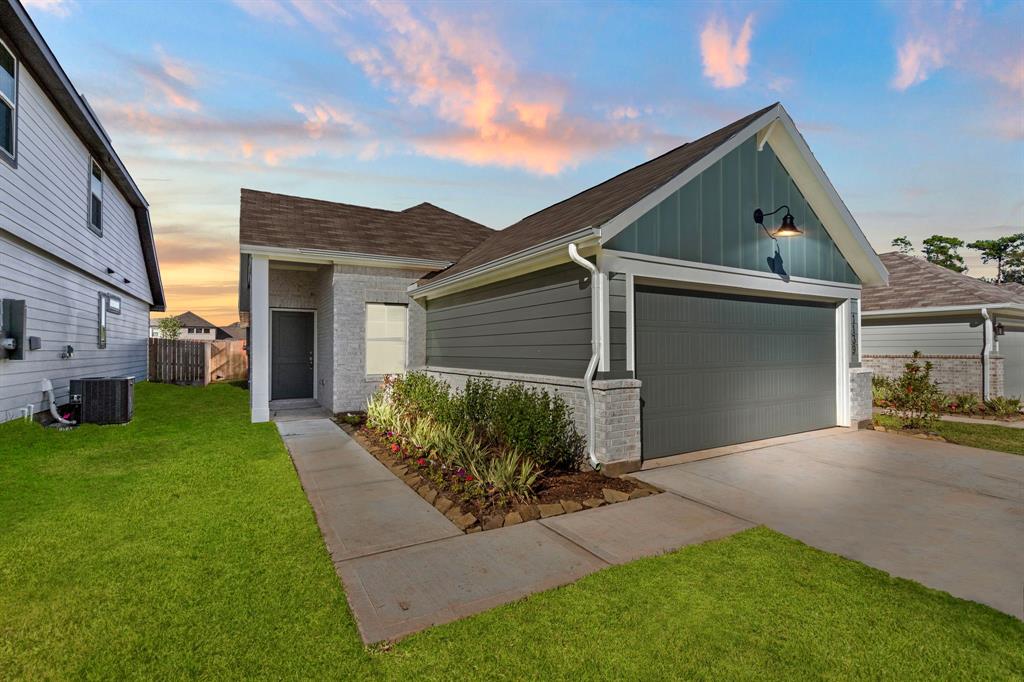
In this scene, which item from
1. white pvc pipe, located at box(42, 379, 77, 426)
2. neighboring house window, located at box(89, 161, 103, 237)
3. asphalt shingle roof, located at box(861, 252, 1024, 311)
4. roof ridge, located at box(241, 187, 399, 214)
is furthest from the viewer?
roof ridge, located at box(241, 187, 399, 214)

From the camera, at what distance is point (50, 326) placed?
9031 millimetres

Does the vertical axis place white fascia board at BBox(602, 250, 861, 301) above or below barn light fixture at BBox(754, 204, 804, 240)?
below

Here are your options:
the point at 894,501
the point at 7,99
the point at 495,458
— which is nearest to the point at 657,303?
the point at 495,458

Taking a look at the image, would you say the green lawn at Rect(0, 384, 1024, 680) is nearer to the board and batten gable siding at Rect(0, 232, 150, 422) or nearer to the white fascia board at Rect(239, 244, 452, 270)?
the board and batten gable siding at Rect(0, 232, 150, 422)

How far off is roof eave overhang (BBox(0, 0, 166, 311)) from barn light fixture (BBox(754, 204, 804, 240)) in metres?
11.2

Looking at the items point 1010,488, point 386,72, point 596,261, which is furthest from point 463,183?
point 1010,488

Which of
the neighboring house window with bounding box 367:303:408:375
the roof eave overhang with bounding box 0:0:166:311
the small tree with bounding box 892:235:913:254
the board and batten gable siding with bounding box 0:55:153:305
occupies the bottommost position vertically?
the neighboring house window with bounding box 367:303:408:375

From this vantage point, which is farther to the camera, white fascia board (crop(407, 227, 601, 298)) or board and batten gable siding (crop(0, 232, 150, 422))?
board and batten gable siding (crop(0, 232, 150, 422))

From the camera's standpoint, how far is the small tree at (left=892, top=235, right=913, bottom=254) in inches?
1555

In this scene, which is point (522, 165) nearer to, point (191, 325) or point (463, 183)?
point (463, 183)

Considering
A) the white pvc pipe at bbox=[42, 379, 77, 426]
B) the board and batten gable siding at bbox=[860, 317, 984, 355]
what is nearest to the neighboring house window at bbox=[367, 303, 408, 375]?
the white pvc pipe at bbox=[42, 379, 77, 426]

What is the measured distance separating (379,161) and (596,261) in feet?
23.0

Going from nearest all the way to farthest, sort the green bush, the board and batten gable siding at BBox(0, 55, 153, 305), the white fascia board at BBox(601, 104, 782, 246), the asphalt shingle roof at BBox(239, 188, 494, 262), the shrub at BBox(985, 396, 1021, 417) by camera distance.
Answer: the white fascia board at BBox(601, 104, 782, 246), the green bush, the board and batten gable siding at BBox(0, 55, 153, 305), the asphalt shingle roof at BBox(239, 188, 494, 262), the shrub at BBox(985, 396, 1021, 417)

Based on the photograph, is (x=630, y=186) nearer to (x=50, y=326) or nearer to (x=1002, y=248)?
(x=50, y=326)
